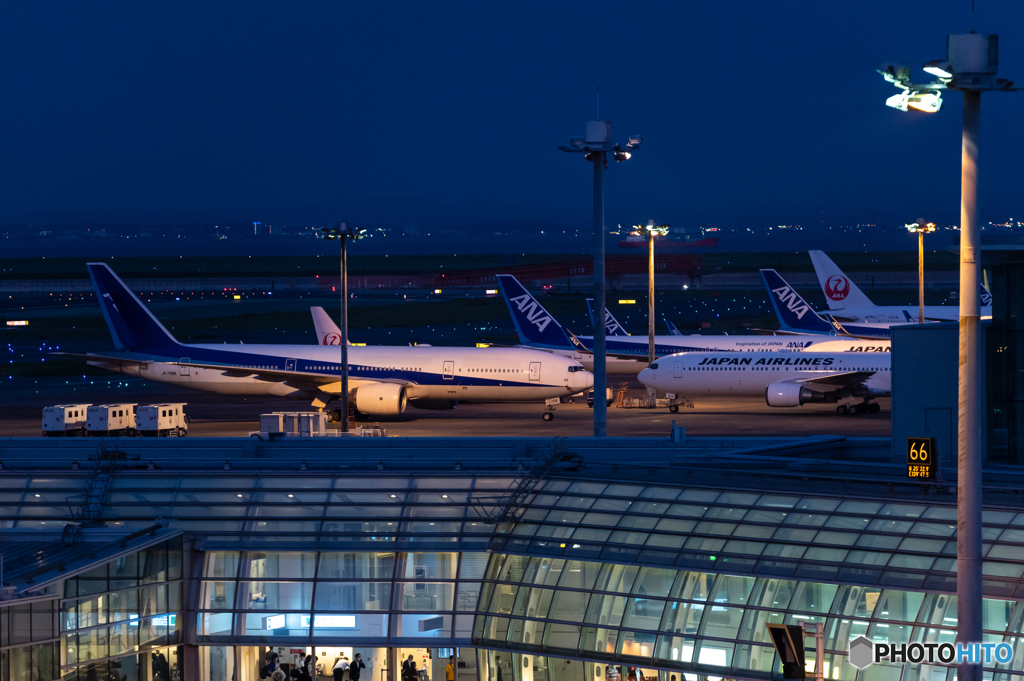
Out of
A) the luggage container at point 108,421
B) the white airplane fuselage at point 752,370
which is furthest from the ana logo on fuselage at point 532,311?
the luggage container at point 108,421

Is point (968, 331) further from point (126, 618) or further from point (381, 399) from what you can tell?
point (381, 399)

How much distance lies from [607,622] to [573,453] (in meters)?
7.96

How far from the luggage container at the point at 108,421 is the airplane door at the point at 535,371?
2424 centimetres

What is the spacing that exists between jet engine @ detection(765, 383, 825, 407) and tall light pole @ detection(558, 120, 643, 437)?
3519cm

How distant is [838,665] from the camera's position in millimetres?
22828

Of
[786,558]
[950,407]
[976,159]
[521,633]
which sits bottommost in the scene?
[521,633]

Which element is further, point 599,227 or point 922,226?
point 922,226

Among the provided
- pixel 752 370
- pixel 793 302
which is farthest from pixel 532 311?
pixel 793 302

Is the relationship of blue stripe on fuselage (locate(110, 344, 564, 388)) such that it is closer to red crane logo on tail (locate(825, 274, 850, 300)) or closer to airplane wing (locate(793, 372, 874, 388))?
airplane wing (locate(793, 372, 874, 388))

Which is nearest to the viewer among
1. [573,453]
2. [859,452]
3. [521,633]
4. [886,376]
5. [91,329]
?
[521,633]

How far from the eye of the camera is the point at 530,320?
92312mm

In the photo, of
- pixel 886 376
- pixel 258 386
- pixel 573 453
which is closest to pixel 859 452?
pixel 573 453

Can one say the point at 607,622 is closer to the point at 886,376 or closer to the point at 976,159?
the point at 976,159

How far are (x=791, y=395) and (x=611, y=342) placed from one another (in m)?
24.5
